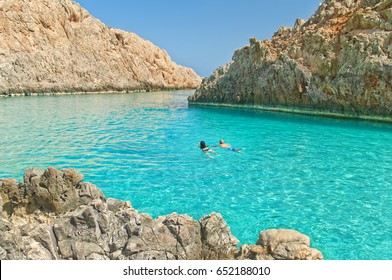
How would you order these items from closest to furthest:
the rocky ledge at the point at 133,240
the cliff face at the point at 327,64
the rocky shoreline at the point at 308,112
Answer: the rocky ledge at the point at 133,240 < the cliff face at the point at 327,64 < the rocky shoreline at the point at 308,112

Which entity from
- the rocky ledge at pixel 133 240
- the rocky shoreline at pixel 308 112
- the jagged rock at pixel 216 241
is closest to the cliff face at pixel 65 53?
the rocky shoreline at pixel 308 112

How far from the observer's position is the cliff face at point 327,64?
80.1 feet

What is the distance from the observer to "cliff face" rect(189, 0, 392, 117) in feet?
80.1

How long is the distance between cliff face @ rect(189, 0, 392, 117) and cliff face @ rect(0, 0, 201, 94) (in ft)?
166

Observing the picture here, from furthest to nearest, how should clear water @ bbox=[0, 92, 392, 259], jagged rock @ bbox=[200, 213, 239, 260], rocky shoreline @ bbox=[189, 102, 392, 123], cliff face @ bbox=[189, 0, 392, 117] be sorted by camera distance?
rocky shoreline @ bbox=[189, 102, 392, 123] < cliff face @ bbox=[189, 0, 392, 117] < clear water @ bbox=[0, 92, 392, 259] < jagged rock @ bbox=[200, 213, 239, 260]

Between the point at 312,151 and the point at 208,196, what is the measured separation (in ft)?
Result: 26.1

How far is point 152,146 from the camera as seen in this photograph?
662 inches

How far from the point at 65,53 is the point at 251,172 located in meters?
79.2

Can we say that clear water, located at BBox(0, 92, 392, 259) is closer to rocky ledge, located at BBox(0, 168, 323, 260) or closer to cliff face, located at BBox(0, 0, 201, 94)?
rocky ledge, located at BBox(0, 168, 323, 260)

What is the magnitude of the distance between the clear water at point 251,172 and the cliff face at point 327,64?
423 centimetres

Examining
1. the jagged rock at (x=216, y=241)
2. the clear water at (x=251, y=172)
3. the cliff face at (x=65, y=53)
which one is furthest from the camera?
the cliff face at (x=65, y=53)

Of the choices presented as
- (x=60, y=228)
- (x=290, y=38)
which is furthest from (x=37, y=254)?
(x=290, y=38)

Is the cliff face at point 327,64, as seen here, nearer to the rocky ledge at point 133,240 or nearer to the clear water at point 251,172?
the clear water at point 251,172

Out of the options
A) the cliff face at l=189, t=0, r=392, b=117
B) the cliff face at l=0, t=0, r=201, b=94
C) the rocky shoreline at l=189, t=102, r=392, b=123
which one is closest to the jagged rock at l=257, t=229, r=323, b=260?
the rocky shoreline at l=189, t=102, r=392, b=123
